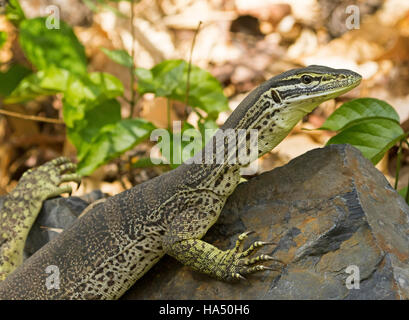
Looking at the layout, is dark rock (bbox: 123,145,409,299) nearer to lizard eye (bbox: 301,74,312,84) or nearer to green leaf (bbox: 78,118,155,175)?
lizard eye (bbox: 301,74,312,84)

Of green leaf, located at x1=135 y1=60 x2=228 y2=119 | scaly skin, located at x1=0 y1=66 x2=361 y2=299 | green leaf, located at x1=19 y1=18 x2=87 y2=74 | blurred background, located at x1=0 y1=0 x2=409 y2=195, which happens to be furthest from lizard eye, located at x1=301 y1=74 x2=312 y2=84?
blurred background, located at x1=0 y1=0 x2=409 y2=195

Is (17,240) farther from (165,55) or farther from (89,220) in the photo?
(165,55)

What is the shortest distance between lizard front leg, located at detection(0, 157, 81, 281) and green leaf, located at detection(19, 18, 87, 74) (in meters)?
1.23

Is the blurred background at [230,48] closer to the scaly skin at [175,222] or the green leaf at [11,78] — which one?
the green leaf at [11,78]

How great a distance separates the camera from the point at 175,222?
3539mm

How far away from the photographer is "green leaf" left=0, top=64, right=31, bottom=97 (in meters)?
6.45

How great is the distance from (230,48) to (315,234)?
5.52 m

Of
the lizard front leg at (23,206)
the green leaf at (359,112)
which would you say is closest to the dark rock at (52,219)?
the lizard front leg at (23,206)

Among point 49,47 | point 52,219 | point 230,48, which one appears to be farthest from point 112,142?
point 230,48

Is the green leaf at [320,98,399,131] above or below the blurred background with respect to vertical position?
above

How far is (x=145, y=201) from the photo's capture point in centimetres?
370
